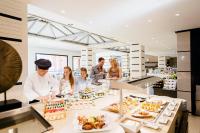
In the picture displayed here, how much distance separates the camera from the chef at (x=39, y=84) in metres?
2.59

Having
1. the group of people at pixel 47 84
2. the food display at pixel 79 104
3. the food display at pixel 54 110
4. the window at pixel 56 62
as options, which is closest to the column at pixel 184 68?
the group of people at pixel 47 84

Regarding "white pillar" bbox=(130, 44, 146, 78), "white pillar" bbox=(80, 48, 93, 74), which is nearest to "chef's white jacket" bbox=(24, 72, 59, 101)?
"white pillar" bbox=(130, 44, 146, 78)

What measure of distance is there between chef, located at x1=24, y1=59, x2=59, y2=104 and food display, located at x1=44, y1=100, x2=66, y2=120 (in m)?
0.96

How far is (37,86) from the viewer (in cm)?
271

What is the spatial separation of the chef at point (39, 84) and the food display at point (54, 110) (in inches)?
37.8

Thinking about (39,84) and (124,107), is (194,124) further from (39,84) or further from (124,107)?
(39,84)

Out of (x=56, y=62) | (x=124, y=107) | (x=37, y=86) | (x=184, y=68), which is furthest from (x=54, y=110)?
(x=56, y=62)

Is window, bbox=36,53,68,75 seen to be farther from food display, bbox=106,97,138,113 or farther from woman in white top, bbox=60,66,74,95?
food display, bbox=106,97,138,113

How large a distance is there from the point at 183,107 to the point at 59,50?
34.9ft

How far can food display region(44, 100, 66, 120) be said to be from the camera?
1561 millimetres

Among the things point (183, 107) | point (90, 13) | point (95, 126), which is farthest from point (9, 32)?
point (183, 107)

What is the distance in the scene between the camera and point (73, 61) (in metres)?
13.4

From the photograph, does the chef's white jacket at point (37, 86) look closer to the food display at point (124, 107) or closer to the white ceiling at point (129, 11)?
the food display at point (124, 107)

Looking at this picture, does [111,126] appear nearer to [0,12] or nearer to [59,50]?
[0,12]
